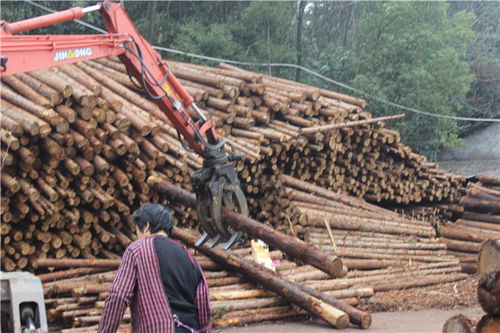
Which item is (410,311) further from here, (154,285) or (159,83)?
(154,285)

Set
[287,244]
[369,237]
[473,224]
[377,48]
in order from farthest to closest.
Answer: [377,48], [473,224], [369,237], [287,244]

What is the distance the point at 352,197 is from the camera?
1332cm

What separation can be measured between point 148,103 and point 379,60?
1351 cm

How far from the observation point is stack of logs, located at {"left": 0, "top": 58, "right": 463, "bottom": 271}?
8.88m

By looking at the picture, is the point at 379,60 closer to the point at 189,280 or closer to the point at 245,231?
the point at 245,231

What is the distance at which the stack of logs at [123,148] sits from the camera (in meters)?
8.88

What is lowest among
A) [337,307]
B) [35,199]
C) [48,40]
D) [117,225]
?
[337,307]

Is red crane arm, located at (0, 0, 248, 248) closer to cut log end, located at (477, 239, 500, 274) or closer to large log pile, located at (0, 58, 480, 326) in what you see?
large log pile, located at (0, 58, 480, 326)

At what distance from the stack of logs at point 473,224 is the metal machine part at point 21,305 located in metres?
10.8

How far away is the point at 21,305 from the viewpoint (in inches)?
164

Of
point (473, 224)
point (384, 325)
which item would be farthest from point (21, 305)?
point (473, 224)

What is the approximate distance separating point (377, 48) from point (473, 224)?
9619 millimetres

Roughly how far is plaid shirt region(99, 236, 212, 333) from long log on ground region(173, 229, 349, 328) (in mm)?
4135

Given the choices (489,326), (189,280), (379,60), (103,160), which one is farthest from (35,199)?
(379,60)
